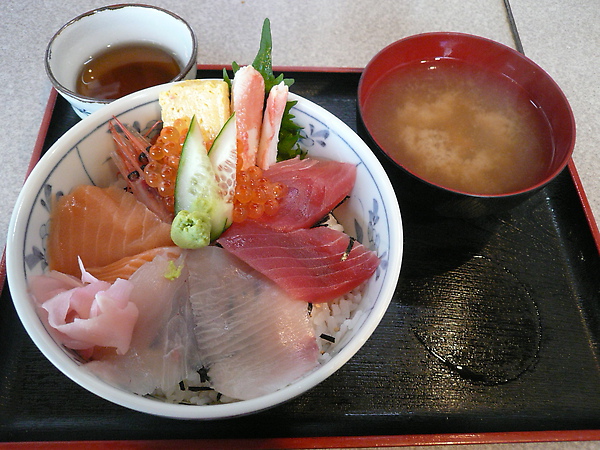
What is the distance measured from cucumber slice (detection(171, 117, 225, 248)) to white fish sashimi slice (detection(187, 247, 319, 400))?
0.06m

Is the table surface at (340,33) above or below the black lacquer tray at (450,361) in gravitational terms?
above

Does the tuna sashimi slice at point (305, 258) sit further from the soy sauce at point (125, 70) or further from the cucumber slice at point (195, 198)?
the soy sauce at point (125, 70)

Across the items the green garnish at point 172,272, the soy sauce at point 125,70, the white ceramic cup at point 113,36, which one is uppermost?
the white ceramic cup at point 113,36

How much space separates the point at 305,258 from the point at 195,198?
12.4 inches

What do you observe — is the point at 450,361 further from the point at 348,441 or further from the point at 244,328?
the point at 244,328

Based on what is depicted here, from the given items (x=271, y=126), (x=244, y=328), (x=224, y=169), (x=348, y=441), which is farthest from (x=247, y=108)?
(x=348, y=441)

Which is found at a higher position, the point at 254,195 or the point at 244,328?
the point at 254,195

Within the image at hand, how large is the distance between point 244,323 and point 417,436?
541 mm

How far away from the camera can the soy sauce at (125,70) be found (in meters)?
1.53

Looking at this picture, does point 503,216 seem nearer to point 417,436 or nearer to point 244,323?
point 417,436

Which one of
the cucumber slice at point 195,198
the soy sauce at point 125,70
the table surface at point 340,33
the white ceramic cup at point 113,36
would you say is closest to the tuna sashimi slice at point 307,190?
the cucumber slice at point 195,198

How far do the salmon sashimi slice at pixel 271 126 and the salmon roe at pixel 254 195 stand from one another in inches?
3.3

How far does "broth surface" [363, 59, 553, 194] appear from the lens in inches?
53.3

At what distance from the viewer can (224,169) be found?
1086 mm
